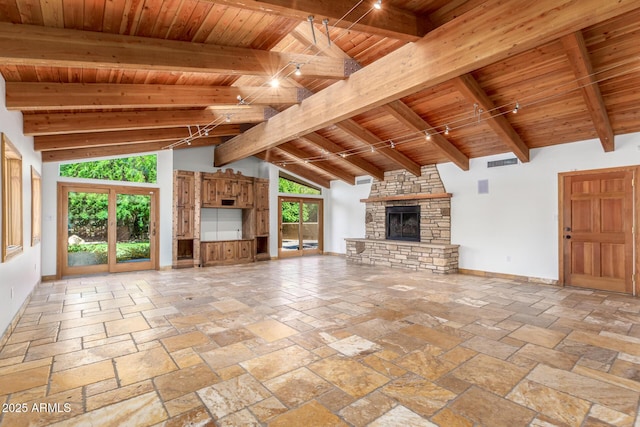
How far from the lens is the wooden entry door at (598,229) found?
5.30 metres

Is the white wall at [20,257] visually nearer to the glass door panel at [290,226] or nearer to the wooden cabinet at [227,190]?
the wooden cabinet at [227,190]

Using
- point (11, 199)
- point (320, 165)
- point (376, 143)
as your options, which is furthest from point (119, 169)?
point (376, 143)

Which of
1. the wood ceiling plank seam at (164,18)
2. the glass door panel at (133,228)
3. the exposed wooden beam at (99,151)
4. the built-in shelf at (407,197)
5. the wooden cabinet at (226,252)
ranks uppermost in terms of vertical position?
the wood ceiling plank seam at (164,18)

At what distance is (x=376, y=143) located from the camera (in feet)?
23.4

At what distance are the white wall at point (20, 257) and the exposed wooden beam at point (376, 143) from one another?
15.8 ft

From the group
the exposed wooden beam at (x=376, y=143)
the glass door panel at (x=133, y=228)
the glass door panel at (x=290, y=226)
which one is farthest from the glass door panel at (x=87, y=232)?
the exposed wooden beam at (x=376, y=143)

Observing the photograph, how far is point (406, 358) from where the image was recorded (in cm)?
284

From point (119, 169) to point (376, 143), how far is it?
5.77m

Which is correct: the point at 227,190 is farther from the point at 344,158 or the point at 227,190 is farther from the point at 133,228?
the point at 344,158

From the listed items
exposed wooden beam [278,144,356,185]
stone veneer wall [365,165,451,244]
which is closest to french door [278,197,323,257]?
exposed wooden beam [278,144,356,185]

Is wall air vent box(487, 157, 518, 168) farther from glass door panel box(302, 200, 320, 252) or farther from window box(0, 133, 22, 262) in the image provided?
window box(0, 133, 22, 262)

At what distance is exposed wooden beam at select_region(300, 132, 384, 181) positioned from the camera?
761 cm

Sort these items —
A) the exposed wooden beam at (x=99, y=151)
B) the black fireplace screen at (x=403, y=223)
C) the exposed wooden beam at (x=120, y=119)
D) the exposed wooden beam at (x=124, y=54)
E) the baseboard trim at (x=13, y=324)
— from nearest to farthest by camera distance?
the exposed wooden beam at (x=124, y=54) < the baseboard trim at (x=13, y=324) < the exposed wooden beam at (x=120, y=119) < the exposed wooden beam at (x=99, y=151) < the black fireplace screen at (x=403, y=223)

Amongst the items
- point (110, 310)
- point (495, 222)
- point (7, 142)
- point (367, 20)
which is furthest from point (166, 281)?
point (495, 222)
